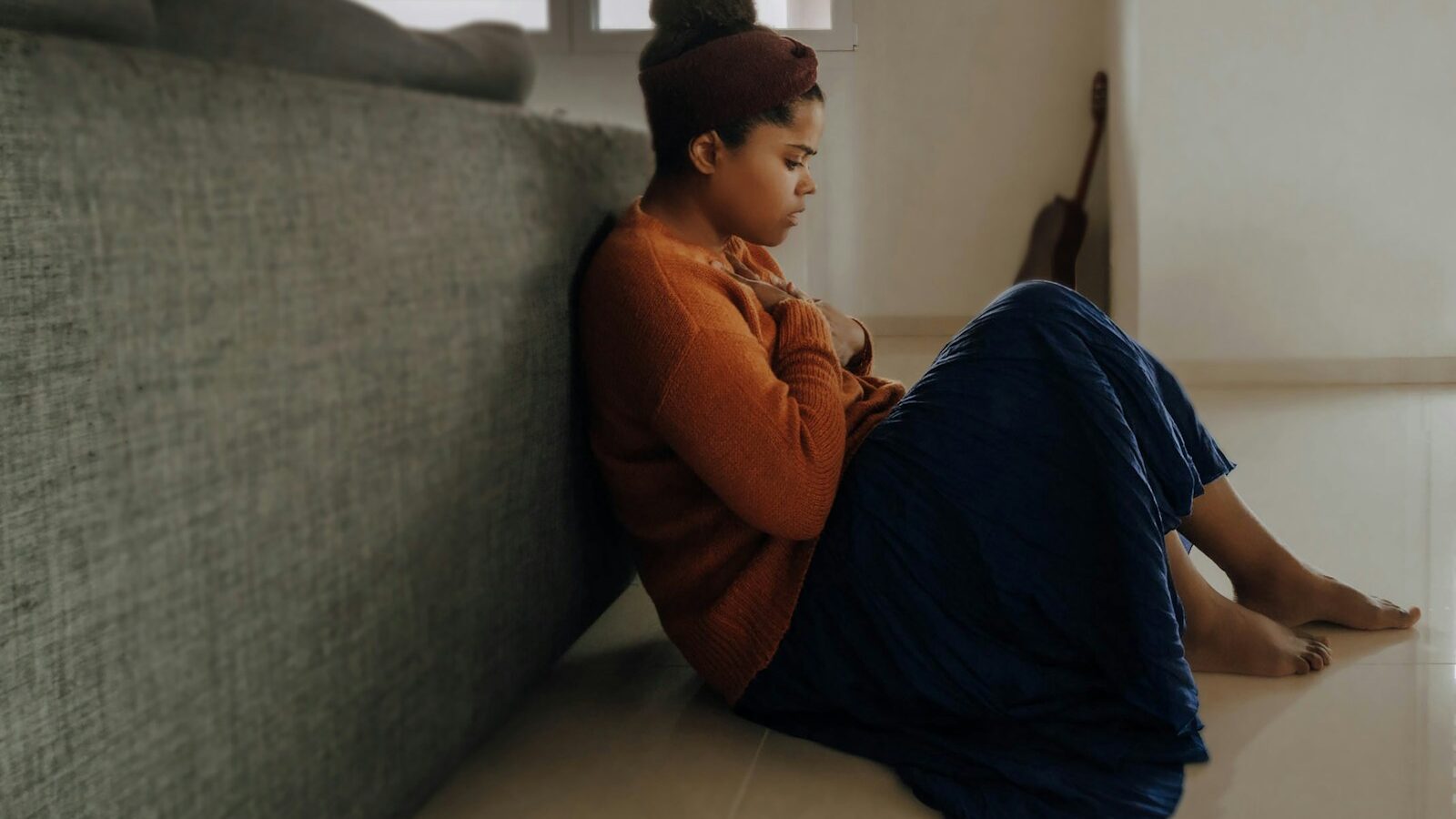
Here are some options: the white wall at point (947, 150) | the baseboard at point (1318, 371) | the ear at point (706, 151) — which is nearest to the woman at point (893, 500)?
the ear at point (706, 151)

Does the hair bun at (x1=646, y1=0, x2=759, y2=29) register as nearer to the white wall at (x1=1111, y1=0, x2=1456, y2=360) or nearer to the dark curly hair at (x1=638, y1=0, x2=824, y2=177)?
the dark curly hair at (x1=638, y1=0, x2=824, y2=177)

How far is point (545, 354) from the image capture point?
1296 millimetres

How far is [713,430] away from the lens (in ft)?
3.86

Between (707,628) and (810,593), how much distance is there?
0.39 feet

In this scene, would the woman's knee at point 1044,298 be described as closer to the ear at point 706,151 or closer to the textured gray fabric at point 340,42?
the ear at point 706,151

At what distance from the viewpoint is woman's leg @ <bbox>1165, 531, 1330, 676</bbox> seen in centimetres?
137

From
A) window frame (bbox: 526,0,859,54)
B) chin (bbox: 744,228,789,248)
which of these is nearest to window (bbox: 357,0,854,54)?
window frame (bbox: 526,0,859,54)

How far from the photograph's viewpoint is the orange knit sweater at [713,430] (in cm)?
118

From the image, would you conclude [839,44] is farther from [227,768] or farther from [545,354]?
[227,768]

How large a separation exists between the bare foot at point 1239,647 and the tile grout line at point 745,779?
0.46 meters

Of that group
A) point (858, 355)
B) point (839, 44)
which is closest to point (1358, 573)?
point (858, 355)

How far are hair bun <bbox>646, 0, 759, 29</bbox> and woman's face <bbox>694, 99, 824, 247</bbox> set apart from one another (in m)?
0.11

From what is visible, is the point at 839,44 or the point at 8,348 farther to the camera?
the point at 839,44

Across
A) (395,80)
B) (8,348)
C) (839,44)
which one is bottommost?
(8,348)
